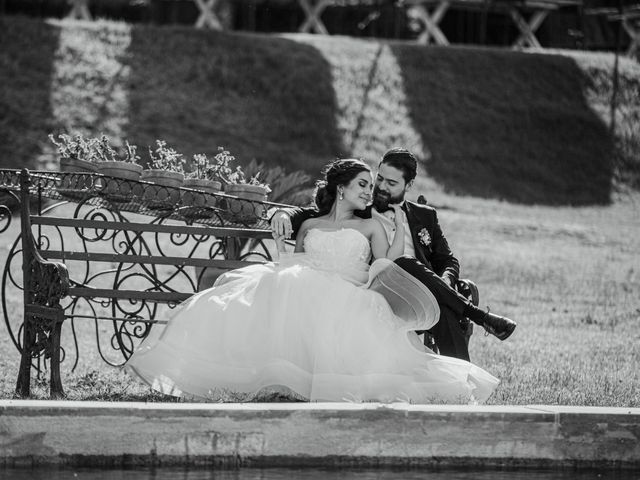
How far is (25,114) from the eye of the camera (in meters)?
18.7

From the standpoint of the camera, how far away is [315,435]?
5.46 m

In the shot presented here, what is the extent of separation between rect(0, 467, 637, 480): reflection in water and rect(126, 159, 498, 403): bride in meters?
0.95

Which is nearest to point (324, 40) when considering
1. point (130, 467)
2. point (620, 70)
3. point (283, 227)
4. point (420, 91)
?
point (420, 91)

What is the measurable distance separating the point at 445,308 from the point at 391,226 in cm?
76

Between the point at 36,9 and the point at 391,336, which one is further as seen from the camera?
the point at 36,9

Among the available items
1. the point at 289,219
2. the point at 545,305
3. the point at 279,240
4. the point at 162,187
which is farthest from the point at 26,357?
the point at 545,305

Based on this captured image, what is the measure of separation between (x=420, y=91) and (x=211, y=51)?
3.95m

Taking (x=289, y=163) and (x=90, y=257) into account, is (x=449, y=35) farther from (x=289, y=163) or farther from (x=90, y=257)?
(x=90, y=257)

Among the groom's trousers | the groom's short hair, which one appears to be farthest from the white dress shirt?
the groom's trousers

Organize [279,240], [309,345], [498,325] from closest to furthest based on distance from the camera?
[309,345] < [498,325] < [279,240]

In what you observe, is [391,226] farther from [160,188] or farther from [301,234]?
[160,188]

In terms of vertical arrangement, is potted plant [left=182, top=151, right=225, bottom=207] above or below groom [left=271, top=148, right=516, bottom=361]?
above

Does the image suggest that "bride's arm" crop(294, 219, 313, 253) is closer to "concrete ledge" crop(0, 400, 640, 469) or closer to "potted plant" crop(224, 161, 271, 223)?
"potted plant" crop(224, 161, 271, 223)

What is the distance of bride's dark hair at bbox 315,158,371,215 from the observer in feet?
24.3
